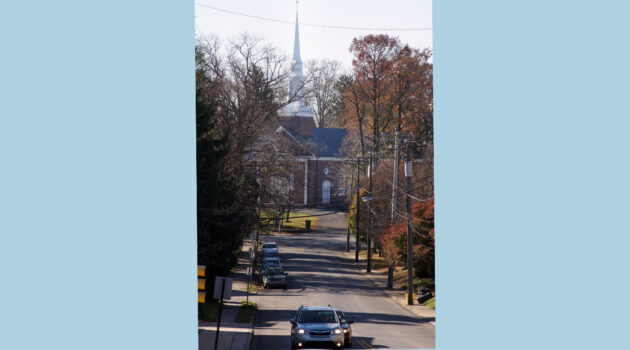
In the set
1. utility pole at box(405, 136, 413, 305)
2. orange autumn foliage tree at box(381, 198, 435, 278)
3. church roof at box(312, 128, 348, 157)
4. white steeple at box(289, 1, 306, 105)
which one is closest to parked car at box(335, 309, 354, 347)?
church roof at box(312, 128, 348, 157)

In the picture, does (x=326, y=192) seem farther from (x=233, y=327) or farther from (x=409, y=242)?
(x=409, y=242)

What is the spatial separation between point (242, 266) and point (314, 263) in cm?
391

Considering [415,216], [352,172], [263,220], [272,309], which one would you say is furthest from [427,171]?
[272,309]

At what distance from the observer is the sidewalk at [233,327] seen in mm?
13531

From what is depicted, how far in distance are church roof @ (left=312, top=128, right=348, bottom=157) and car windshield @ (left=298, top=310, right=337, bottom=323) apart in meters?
4.29

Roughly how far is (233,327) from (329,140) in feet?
16.5

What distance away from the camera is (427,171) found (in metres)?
21.8

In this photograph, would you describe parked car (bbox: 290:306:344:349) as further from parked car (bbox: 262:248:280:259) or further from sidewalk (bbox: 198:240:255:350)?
parked car (bbox: 262:248:280:259)

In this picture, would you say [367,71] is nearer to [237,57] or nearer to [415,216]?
[237,57]

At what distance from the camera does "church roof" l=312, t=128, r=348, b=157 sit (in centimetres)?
1623

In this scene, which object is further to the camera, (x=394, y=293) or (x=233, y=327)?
(x=394, y=293)

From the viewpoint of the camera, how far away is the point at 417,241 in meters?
22.5

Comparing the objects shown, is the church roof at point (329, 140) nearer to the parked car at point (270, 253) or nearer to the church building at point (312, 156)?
the church building at point (312, 156)

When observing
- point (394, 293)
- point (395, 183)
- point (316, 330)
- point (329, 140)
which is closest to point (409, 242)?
point (395, 183)
